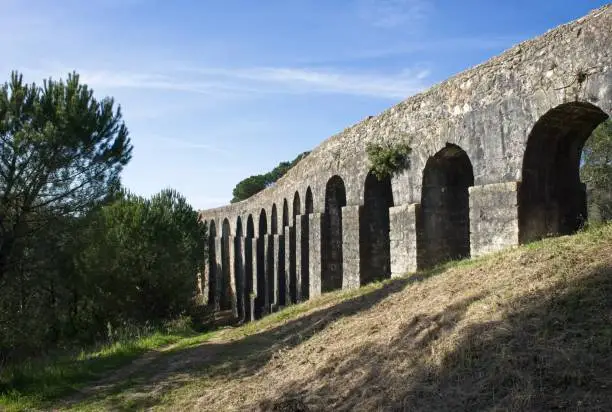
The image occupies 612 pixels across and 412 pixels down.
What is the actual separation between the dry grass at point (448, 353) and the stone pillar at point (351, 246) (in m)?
4.00

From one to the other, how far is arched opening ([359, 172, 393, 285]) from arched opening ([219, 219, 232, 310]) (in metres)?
17.4

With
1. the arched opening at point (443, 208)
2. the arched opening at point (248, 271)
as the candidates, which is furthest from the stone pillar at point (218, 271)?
the arched opening at point (443, 208)

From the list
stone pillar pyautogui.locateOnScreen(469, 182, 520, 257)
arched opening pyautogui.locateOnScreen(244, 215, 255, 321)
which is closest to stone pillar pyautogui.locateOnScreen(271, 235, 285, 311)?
arched opening pyautogui.locateOnScreen(244, 215, 255, 321)

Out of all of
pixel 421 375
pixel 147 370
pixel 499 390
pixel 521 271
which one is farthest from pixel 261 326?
pixel 499 390

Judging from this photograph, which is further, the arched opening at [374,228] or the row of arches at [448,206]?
the arched opening at [374,228]

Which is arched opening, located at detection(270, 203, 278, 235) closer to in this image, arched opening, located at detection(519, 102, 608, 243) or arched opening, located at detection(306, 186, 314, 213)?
arched opening, located at detection(306, 186, 314, 213)

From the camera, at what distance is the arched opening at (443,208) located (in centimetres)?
1110

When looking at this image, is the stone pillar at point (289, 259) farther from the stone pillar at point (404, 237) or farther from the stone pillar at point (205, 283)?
the stone pillar at point (205, 283)

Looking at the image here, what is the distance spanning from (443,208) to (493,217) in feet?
7.44

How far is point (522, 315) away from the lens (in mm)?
5027

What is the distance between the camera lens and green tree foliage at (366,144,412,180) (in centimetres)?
1155

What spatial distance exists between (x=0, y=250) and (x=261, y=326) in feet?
17.2

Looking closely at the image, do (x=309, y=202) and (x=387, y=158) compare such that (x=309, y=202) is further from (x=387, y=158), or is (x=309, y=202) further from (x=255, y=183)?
(x=255, y=183)

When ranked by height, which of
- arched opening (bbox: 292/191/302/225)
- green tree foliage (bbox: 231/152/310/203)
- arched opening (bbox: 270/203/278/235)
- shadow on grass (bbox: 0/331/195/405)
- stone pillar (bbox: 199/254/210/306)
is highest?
green tree foliage (bbox: 231/152/310/203)
